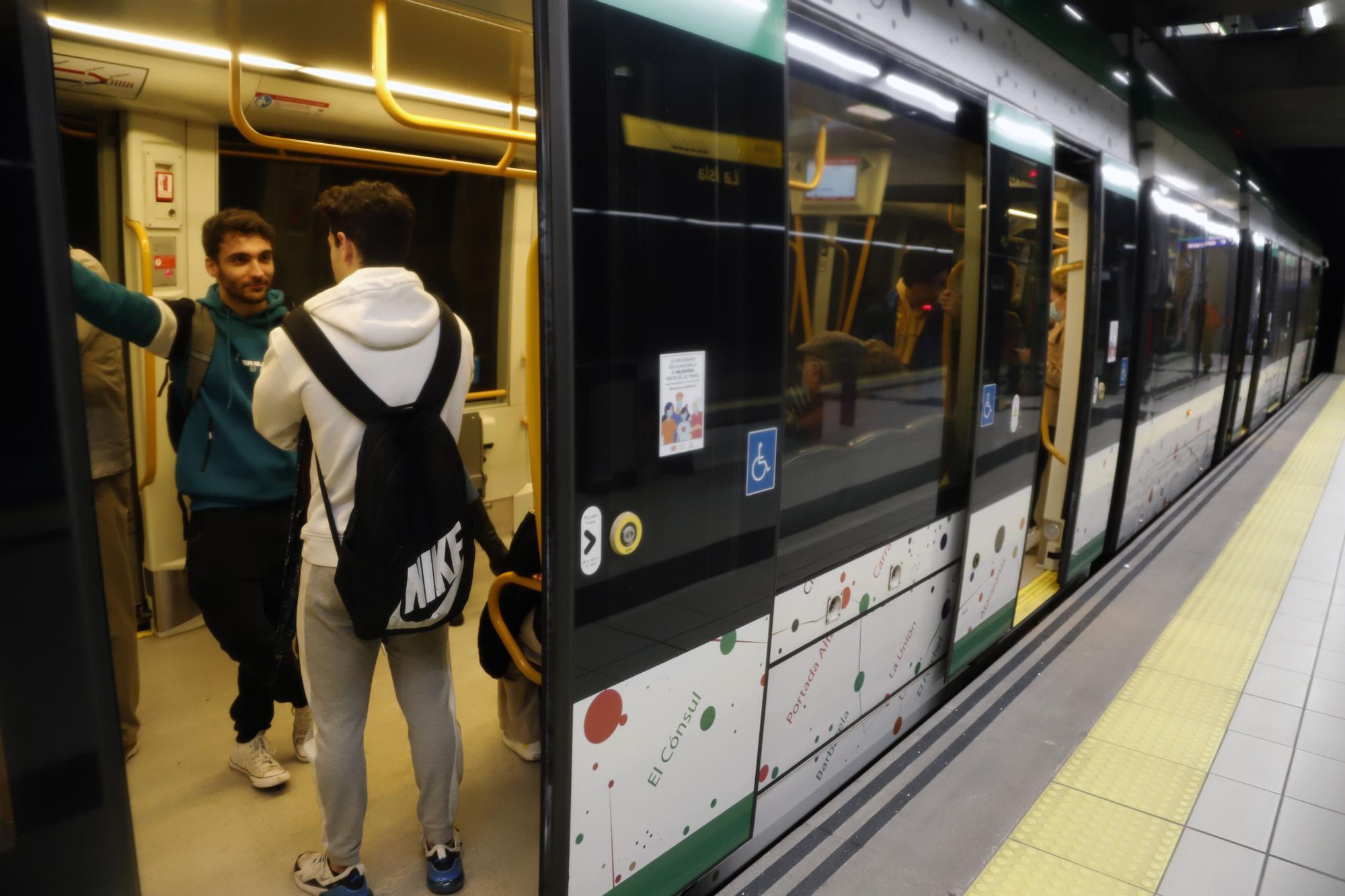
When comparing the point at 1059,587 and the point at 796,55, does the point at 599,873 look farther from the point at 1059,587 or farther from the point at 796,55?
the point at 1059,587

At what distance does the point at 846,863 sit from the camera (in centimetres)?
252

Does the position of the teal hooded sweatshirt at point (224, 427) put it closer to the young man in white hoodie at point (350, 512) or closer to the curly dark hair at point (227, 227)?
the curly dark hair at point (227, 227)

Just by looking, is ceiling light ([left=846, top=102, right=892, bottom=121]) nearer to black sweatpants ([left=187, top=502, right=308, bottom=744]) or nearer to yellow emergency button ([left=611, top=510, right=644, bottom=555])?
yellow emergency button ([left=611, top=510, right=644, bottom=555])

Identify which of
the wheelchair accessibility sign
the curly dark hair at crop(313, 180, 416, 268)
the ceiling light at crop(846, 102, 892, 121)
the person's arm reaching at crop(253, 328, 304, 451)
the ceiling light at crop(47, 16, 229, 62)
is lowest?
the wheelchair accessibility sign

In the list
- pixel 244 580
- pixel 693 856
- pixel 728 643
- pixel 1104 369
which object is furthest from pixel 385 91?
pixel 1104 369

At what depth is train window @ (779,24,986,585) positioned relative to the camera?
2355 millimetres

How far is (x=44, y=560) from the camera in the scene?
110 cm

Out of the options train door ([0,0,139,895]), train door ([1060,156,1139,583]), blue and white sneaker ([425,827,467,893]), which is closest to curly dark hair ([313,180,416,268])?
train door ([0,0,139,895])

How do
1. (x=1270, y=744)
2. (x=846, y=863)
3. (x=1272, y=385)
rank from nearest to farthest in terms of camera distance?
(x=846, y=863) < (x=1270, y=744) < (x=1272, y=385)

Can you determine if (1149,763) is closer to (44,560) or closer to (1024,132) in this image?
(1024,132)

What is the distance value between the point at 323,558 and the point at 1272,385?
14950 millimetres

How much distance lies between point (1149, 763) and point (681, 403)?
243cm

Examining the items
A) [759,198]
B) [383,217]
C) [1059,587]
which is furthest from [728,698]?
[1059,587]

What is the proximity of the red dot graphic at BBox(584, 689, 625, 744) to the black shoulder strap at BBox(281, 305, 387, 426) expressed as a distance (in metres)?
0.82
